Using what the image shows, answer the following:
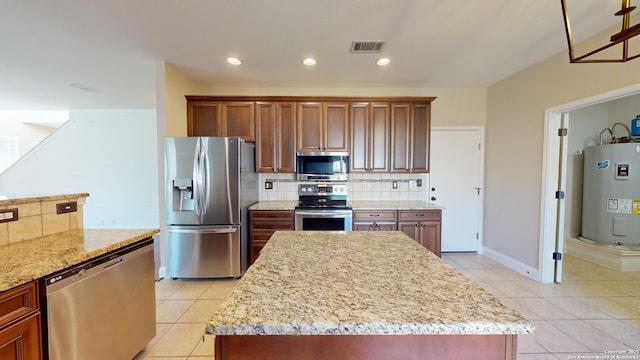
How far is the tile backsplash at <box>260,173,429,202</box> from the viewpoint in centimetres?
395

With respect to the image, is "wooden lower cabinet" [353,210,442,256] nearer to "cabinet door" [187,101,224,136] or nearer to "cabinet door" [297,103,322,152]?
"cabinet door" [297,103,322,152]

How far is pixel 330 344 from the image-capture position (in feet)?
2.63

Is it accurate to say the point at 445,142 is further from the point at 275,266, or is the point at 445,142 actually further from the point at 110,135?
the point at 110,135

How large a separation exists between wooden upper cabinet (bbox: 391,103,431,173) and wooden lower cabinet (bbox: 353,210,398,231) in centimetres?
69

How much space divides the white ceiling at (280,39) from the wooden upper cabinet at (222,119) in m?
0.39

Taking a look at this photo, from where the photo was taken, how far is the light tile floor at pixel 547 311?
1920mm

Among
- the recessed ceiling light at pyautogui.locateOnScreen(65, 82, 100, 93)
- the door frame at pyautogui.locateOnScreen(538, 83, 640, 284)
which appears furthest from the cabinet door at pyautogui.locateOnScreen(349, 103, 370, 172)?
the recessed ceiling light at pyautogui.locateOnScreen(65, 82, 100, 93)

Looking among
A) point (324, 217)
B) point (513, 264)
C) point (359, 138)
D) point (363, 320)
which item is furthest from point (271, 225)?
point (513, 264)

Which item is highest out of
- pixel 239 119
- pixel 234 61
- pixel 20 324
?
pixel 234 61

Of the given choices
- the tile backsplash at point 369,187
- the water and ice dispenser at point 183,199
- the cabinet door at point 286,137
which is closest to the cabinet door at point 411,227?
the tile backsplash at point 369,187

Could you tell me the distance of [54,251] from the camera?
135 centimetres

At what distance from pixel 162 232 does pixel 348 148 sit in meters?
2.61

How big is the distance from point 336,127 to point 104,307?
3016 millimetres

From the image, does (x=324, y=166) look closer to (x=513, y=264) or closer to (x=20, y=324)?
(x=513, y=264)
